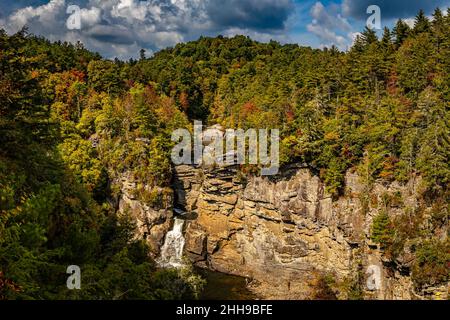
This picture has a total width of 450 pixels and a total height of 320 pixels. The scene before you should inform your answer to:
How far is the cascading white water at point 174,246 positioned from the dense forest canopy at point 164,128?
3.88 metres

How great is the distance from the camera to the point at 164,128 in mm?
49250

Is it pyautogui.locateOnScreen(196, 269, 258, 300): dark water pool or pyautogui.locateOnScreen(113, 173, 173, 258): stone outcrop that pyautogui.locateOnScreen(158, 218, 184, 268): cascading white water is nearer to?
pyautogui.locateOnScreen(113, 173, 173, 258): stone outcrop

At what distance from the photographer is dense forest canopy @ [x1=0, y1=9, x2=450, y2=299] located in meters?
10.8

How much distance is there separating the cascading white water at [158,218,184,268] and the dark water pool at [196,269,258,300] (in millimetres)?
2762

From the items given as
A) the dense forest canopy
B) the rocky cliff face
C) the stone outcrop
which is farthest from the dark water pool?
the dense forest canopy

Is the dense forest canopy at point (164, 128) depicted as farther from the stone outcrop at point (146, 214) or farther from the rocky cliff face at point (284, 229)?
the rocky cliff face at point (284, 229)

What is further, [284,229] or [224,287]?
[284,229]

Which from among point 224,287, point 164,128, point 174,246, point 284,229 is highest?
point 164,128

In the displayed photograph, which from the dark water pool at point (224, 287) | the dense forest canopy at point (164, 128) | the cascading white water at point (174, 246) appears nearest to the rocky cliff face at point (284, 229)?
the cascading white water at point (174, 246)

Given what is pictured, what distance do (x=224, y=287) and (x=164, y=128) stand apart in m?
20.3

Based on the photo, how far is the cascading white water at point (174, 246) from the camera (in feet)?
140

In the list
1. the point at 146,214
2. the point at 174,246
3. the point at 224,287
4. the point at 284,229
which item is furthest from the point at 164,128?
the point at 224,287

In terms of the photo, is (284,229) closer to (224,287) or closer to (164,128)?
(224,287)
